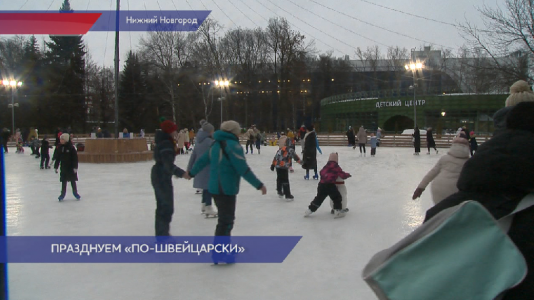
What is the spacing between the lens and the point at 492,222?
137 cm

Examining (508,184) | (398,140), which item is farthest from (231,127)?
(398,140)

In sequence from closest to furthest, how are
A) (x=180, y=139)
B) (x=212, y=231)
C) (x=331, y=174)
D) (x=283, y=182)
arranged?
(x=212, y=231) → (x=331, y=174) → (x=283, y=182) → (x=180, y=139)

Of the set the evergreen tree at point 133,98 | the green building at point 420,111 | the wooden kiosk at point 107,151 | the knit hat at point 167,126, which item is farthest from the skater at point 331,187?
the evergreen tree at point 133,98

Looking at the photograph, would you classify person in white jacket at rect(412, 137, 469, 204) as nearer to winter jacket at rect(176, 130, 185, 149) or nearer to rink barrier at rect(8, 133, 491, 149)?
winter jacket at rect(176, 130, 185, 149)

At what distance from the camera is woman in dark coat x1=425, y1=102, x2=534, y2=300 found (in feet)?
4.55

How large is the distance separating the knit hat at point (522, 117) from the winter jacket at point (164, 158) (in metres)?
3.72

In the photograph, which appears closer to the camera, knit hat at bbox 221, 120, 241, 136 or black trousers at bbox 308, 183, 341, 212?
knit hat at bbox 221, 120, 241, 136

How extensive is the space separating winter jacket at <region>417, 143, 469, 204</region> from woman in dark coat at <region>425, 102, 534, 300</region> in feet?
8.79

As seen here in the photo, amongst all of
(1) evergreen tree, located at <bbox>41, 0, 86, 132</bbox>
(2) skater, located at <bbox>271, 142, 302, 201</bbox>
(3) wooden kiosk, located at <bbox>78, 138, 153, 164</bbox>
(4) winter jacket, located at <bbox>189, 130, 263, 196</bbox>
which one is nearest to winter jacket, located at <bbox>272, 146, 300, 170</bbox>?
(2) skater, located at <bbox>271, 142, 302, 201</bbox>

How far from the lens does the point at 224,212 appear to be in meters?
4.12

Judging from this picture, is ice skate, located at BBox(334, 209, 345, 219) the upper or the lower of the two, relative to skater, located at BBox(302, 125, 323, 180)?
lower

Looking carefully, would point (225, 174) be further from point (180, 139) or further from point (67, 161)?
point (180, 139)

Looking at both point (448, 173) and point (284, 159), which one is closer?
point (448, 173)

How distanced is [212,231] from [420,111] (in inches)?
1586
